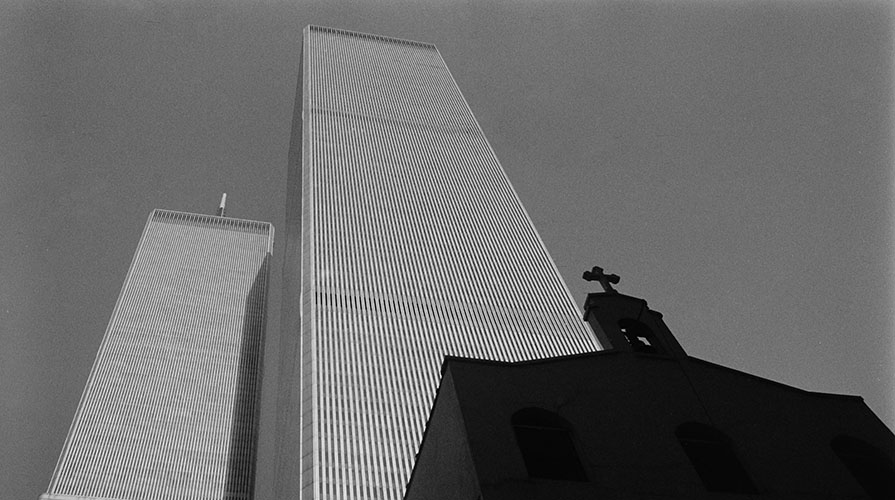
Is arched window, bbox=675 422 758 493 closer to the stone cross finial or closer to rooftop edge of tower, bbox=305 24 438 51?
the stone cross finial

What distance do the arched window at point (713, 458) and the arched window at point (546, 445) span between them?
3102 mm

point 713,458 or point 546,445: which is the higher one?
point 546,445

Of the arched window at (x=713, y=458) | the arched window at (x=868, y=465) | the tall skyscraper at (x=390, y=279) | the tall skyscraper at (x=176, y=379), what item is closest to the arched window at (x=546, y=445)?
the arched window at (x=713, y=458)

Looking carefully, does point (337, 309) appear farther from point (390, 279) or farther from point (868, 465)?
point (868, 465)

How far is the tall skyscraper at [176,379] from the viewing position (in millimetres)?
120938

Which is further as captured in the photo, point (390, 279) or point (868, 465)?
point (390, 279)

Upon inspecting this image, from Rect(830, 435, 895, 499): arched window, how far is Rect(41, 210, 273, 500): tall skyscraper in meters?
116

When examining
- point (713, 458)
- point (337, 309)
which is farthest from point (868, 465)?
point (337, 309)

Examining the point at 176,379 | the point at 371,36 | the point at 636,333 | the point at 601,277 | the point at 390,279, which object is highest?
the point at 371,36

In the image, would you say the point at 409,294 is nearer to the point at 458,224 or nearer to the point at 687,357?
the point at 458,224

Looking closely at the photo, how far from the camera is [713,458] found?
1983cm

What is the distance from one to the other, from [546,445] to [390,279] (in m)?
64.5

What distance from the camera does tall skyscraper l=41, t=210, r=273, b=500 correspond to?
121 metres

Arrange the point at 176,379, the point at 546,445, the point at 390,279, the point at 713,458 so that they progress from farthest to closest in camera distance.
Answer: the point at 176,379
the point at 390,279
the point at 713,458
the point at 546,445
